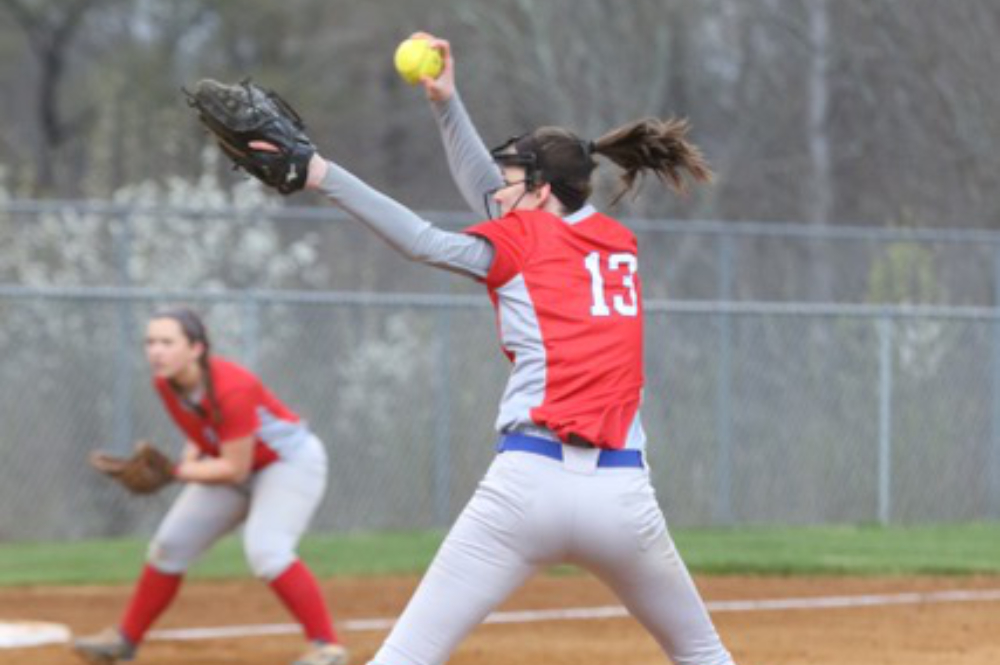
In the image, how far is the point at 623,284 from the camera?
18.4 feet

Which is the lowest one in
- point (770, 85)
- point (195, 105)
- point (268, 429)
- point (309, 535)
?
point (309, 535)

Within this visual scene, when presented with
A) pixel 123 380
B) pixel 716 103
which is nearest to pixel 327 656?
pixel 123 380

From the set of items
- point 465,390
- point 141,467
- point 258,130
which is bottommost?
point 141,467

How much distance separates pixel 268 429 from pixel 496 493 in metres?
3.58

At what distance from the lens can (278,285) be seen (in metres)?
17.8

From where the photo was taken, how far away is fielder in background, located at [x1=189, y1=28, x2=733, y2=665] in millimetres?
5281

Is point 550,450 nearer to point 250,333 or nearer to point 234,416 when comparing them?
point 234,416

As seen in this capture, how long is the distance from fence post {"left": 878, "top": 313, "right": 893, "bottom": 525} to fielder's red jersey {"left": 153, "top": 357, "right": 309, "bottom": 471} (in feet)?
28.2

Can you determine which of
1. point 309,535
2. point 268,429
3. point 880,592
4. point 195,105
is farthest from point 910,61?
point 195,105

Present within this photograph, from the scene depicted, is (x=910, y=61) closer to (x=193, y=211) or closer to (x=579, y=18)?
(x=579, y=18)

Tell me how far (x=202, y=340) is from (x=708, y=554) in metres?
6.00

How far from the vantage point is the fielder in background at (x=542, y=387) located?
5.28 meters

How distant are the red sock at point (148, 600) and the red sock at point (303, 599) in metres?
0.52

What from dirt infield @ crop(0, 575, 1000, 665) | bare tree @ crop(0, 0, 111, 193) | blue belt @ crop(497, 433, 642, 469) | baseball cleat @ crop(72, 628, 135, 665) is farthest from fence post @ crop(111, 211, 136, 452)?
bare tree @ crop(0, 0, 111, 193)
